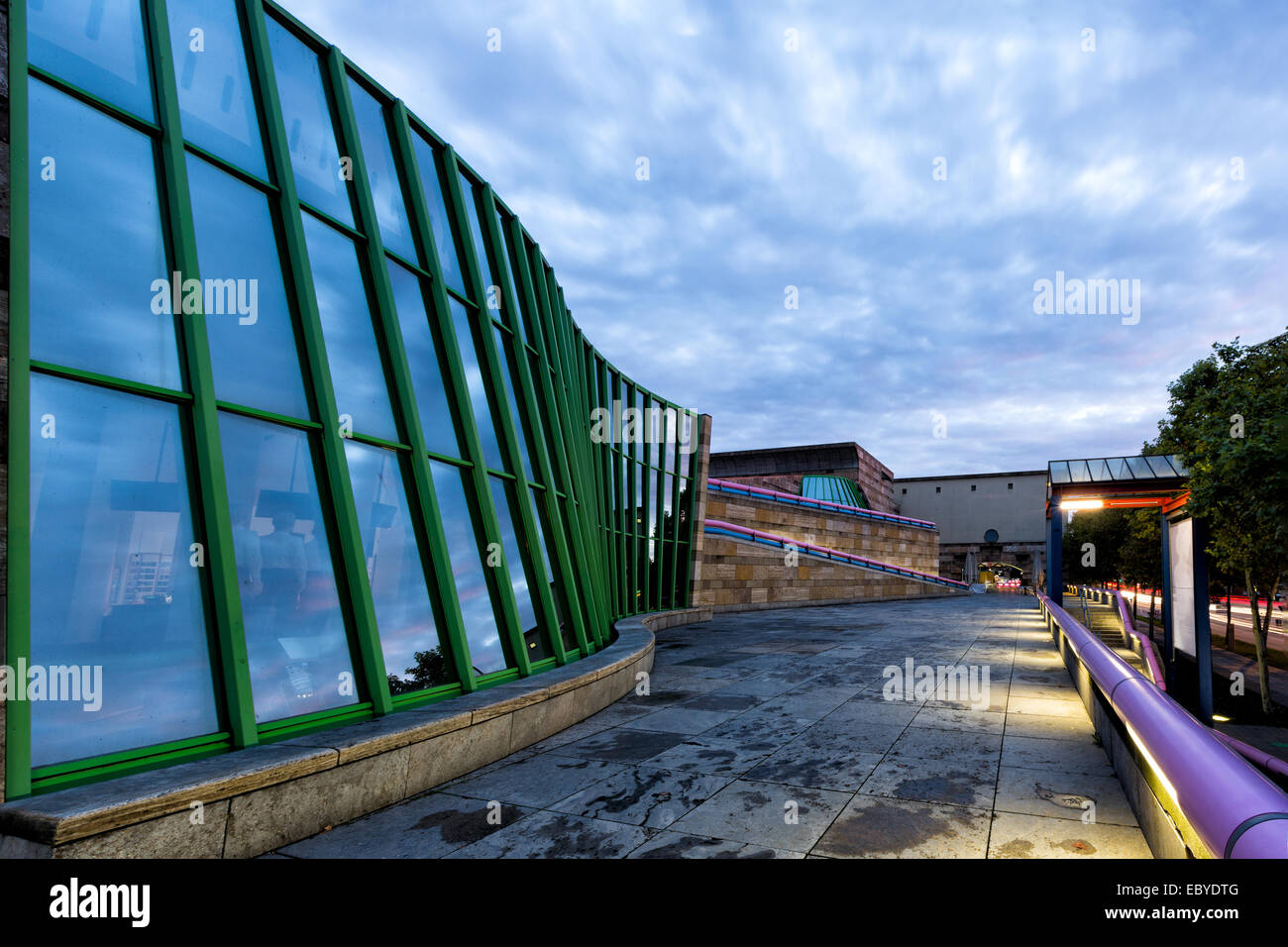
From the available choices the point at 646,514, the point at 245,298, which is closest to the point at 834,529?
the point at 646,514

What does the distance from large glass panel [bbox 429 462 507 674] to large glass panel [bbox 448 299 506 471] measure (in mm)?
926

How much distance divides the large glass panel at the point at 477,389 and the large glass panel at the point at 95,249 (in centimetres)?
374

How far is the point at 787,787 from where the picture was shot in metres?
5.44

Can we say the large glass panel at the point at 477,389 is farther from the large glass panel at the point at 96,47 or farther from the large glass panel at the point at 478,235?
the large glass panel at the point at 96,47

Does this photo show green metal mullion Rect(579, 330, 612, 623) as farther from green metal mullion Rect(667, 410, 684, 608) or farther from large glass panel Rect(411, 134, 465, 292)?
green metal mullion Rect(667, 410, 684, 608)

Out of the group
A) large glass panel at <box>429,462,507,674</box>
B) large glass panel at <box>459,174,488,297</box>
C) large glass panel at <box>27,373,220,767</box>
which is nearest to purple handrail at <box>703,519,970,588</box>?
large glass panel at <box>459,174,488,297</box>

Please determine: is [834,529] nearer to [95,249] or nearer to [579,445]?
[579,445]

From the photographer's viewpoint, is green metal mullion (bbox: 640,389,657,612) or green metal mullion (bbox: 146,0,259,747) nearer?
green metal mullion (bbox: 146,0,259,747)

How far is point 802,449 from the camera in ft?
209

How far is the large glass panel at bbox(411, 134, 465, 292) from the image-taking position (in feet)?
28.1
